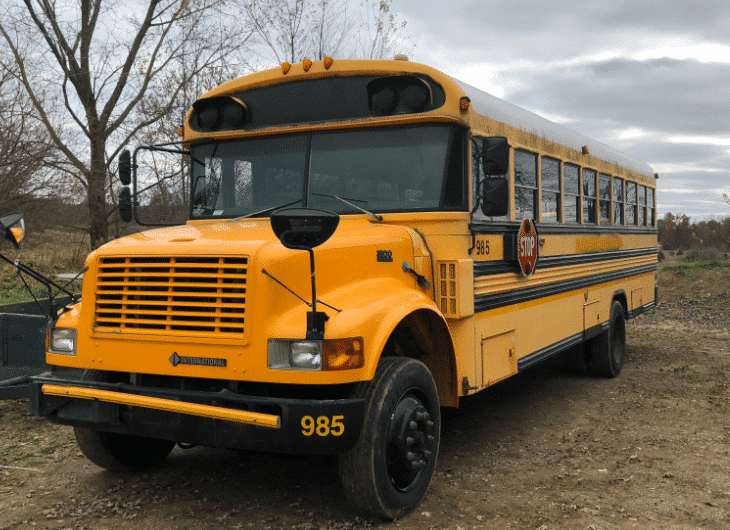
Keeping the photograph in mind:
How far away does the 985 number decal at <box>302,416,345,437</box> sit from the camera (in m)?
3.09

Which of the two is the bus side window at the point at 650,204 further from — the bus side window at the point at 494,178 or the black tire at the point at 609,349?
the bus side window at the point at 494,178

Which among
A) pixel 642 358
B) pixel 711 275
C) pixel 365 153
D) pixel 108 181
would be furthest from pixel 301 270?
pixel 711 275

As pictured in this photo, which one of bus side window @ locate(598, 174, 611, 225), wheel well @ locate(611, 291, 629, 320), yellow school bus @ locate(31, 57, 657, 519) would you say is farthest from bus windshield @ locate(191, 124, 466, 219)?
wheel well @ locate(611, 291, 629, 320)

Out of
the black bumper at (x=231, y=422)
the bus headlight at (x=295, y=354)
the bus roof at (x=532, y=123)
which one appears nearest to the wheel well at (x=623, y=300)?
the bus roof at (x=532, y=123)

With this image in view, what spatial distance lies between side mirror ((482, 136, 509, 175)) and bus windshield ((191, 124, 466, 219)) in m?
0.25

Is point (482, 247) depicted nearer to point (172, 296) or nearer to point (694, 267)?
point (172, 296)

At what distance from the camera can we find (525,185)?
530 cm

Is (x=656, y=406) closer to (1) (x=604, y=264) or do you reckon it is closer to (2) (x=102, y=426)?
(1) (x=604, y=264)

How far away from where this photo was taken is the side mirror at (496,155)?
397 cm

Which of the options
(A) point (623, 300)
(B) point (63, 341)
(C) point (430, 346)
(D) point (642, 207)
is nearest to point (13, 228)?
(B) point (63, 341)

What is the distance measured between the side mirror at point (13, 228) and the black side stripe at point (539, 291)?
2.66 metres

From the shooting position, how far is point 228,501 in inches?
155

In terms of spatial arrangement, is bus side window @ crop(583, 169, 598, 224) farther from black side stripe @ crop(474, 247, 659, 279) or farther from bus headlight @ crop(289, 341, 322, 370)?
bus headlight @ crop(289, 341, 322, 370)

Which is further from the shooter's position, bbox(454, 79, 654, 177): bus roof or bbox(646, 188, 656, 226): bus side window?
bbox(646, 188, 656, 226): bus side window
